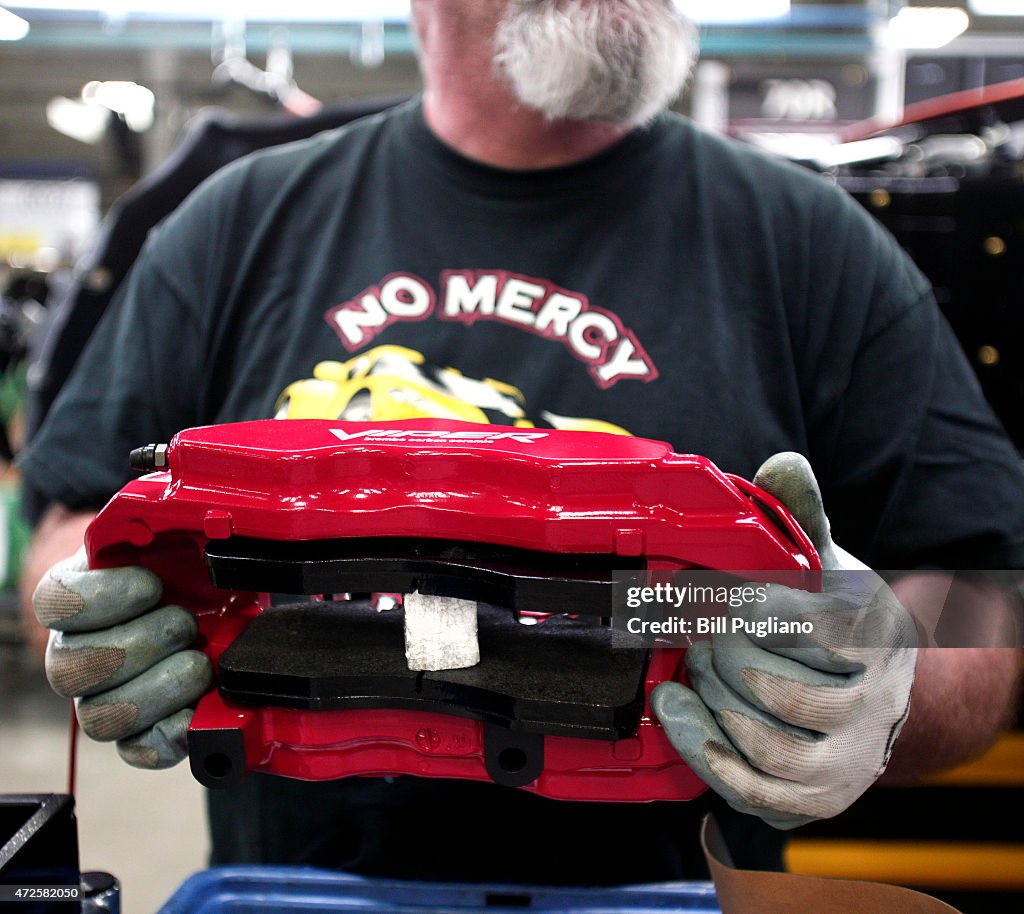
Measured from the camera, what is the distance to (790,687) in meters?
0.41

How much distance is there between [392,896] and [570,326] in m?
0.36

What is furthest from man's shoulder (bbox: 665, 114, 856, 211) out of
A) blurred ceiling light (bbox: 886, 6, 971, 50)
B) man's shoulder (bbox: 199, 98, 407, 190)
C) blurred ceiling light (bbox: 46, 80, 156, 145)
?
blurred ceiling light (bbox: 46, 80, 156, 145)

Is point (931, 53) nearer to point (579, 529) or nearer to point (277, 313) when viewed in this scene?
point (277, 313)

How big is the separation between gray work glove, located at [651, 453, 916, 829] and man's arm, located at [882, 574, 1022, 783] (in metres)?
0.10

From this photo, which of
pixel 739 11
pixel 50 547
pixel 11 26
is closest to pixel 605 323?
pixel 50 547

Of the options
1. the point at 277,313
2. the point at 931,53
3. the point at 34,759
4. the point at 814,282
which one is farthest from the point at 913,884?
the point at 931,53

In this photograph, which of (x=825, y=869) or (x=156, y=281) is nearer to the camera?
(x=156, y=281)

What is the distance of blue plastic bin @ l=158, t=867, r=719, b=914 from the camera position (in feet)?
1.71

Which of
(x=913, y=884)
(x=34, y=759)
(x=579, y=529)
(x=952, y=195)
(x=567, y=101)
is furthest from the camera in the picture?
(x=34, y=759)

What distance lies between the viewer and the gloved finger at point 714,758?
1.41 feet

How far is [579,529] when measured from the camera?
1.30ft

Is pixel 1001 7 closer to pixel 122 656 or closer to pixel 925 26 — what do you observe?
pixel 925 26

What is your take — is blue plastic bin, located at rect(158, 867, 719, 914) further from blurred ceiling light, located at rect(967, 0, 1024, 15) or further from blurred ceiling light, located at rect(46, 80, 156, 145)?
blurred ceiling light, located at rect(46, 80, 156, 145)

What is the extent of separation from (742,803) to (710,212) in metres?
0.42
